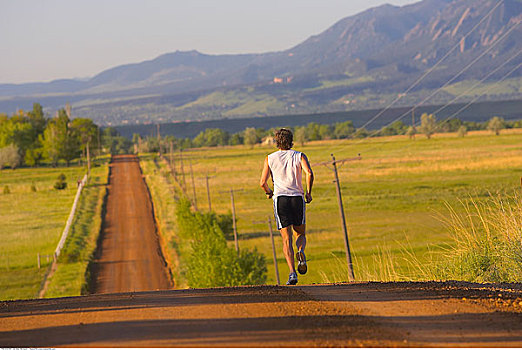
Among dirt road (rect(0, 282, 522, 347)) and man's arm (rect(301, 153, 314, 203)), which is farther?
man's arm (rect(301, 153, 314, 203))

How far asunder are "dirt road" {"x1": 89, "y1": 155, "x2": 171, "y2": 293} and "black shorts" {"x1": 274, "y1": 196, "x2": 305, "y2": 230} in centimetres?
2526

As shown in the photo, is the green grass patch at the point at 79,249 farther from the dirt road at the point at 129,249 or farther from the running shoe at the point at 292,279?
the running shoe at the point at 292,279

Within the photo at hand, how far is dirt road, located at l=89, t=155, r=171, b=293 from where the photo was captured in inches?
1524

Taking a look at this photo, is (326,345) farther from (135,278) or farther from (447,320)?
(135,278)

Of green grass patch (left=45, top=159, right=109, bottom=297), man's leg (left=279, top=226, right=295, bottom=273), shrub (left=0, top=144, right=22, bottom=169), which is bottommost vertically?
green grass patch (left=45, top=159, right=109, bottom=297)

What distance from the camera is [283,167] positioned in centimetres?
1085

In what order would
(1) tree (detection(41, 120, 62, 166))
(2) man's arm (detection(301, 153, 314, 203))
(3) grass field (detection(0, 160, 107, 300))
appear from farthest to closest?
(1) tree (detection(41, 120, 62, 166))
(3) grass field (detection(0, 160, 107, 300))
(2) man's arm (detection(301, 153, 314, 203))

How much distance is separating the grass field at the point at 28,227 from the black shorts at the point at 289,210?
1096 inches

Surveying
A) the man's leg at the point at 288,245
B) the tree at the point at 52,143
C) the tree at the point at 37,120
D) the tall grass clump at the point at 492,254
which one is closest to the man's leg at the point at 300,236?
A: the man's leg at the point at 288,245

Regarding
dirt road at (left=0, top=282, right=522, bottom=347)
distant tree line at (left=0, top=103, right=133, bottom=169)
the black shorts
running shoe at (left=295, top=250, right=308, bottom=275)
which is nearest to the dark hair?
the black shorts

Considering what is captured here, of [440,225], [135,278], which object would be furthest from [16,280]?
[440,225]

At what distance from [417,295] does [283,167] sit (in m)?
2.68

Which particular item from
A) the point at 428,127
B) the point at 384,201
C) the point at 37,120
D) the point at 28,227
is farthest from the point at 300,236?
the point at 428,127

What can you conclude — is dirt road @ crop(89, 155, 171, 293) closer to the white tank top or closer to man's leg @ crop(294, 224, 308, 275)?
man's leg @ crop(294, 224, 308, 275)
